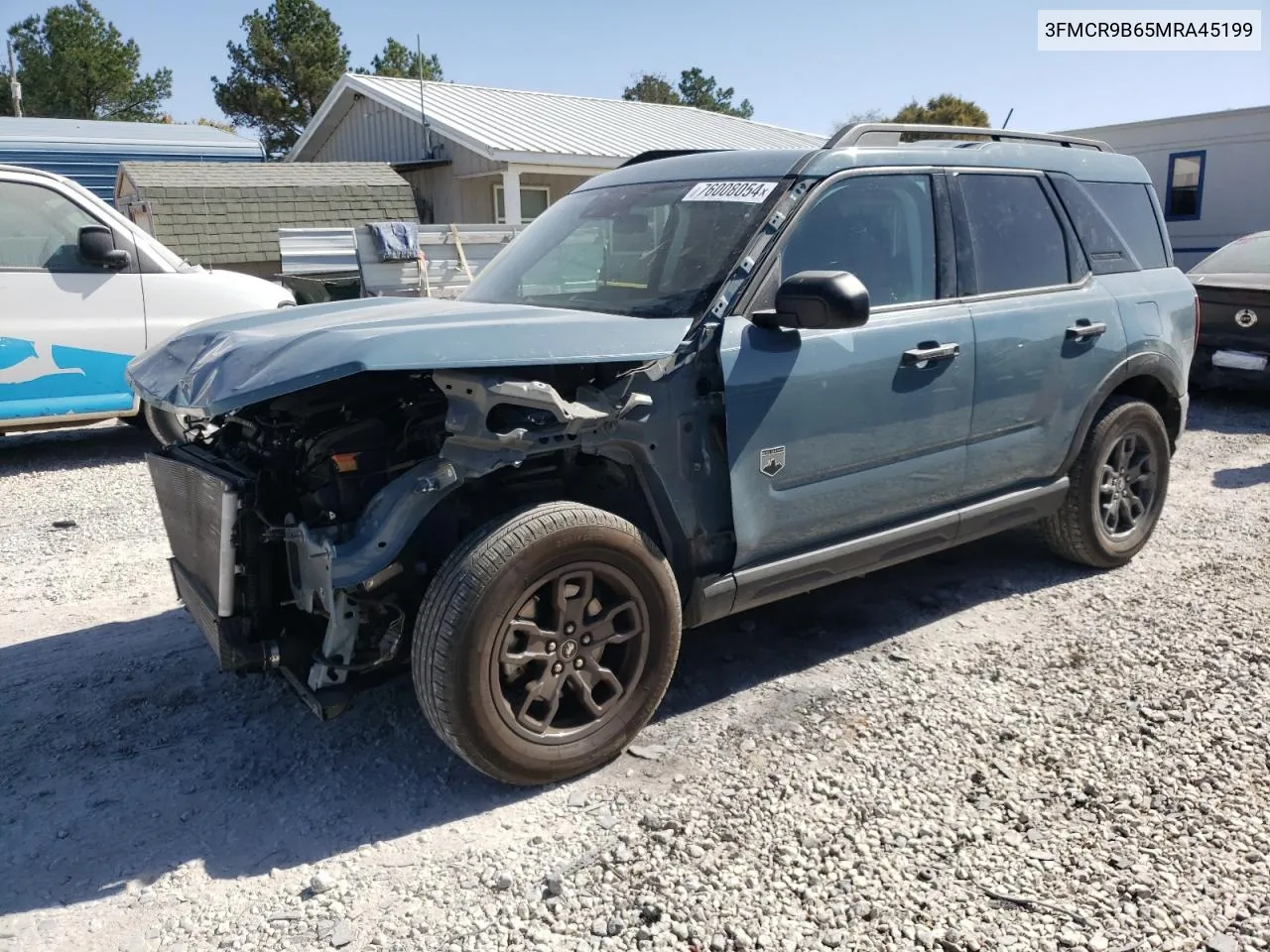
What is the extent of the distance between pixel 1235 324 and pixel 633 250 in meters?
7.69

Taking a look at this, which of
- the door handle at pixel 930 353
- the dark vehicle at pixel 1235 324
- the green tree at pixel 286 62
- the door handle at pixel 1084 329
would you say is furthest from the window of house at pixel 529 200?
the green tree at pixel 286 62

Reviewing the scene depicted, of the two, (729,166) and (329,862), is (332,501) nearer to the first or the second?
(329,862)

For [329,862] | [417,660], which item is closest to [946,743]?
[417,660]

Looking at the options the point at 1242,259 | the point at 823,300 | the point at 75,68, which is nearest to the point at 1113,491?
the point at 823,300

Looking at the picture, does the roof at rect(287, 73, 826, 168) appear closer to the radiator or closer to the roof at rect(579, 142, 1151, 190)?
the roof at rect(579, 142, 1151, 190)

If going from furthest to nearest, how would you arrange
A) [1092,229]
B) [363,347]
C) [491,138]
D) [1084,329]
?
[491,138]
[1092,229]
[1084,329]
[363,347]

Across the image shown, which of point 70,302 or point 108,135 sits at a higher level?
point 108,135

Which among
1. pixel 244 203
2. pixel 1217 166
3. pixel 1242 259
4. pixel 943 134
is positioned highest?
pixel 1217 166

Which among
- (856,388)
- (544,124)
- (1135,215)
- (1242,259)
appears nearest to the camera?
(856,388)

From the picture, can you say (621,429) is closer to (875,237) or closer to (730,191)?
(730,191)

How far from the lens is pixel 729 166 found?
3959mm

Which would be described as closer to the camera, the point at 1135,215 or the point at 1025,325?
the point at 1025,325

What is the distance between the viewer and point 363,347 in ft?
9.15

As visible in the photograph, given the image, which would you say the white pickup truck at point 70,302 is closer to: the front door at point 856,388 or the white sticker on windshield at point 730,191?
the white sticker on windshield at point 730,191
